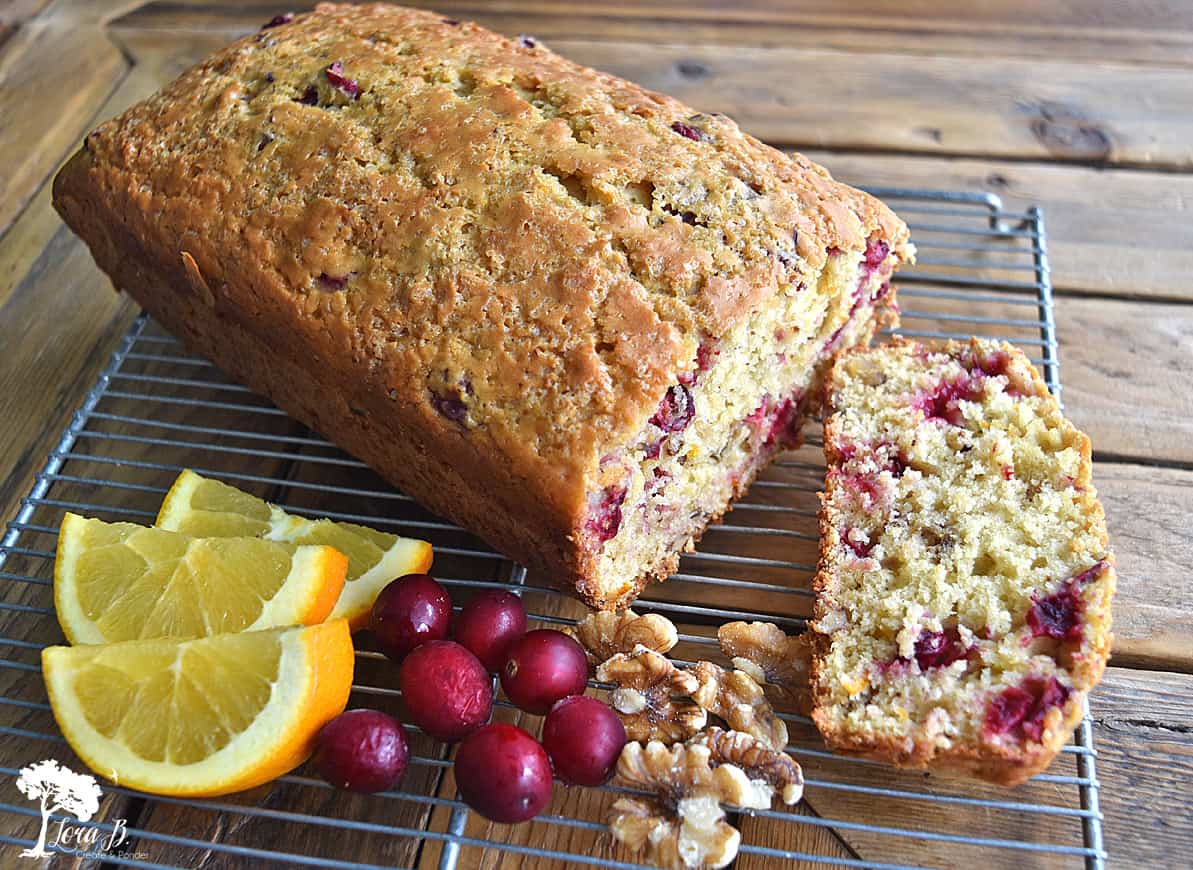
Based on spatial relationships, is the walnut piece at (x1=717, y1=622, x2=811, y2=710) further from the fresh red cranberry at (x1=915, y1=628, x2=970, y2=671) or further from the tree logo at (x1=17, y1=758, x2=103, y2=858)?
the tree logo at (x1=17, y1=758, x2=103, y2=858)

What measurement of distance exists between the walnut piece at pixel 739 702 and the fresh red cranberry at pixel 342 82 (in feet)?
5.32

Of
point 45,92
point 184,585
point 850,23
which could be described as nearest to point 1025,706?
point 184,585

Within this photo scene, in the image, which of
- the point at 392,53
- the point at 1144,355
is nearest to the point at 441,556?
the point at 392,53

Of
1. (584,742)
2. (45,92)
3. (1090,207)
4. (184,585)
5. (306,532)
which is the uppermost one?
(45,92)

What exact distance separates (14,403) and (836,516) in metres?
2.32

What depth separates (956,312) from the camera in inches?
121

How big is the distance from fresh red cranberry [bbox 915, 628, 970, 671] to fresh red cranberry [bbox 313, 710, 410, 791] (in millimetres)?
1023

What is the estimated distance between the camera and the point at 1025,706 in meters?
1.92

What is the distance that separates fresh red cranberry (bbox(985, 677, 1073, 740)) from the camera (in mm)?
1891

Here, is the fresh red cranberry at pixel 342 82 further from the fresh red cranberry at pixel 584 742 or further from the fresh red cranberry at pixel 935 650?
the fresh red cranberry at pixel 935 650

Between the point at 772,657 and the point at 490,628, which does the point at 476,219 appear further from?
the point at 772,657

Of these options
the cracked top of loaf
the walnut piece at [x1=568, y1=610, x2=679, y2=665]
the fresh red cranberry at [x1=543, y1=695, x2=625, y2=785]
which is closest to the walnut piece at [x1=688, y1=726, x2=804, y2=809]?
the fresh red cranberry at [x1=543, y1=695, x2=625, y2=785]

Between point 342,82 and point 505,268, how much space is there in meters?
0.81

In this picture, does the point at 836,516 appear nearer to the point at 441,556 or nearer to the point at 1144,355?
the point at 441,556
